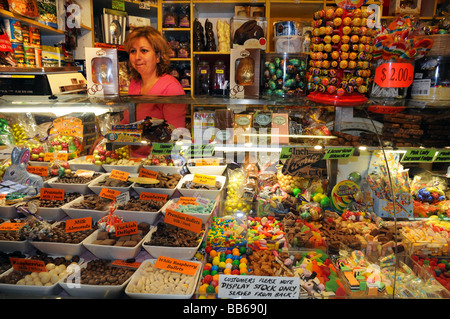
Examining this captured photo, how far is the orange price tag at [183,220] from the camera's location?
1888 mm

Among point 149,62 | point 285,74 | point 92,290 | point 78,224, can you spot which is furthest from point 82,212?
point 149,62

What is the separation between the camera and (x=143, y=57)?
3324mm

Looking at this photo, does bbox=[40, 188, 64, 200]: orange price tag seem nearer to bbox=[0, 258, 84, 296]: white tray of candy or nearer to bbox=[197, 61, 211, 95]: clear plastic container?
A: bbox=[0, 258, 84, 296]: white tray of candy

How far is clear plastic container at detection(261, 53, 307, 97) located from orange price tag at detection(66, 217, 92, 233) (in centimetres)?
149

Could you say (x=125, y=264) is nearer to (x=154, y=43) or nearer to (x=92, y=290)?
(x=92, y=290)

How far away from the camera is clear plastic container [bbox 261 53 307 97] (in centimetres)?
237

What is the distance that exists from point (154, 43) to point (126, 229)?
2.10 metres

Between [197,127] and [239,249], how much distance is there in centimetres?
87

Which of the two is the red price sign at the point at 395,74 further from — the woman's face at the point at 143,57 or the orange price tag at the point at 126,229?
the woman's face at the point at 143,57

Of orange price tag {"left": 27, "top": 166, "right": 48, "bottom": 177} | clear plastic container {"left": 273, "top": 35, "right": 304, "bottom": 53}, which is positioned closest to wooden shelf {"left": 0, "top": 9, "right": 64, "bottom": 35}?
orange price tag {"left": 27, "top": 166, "right": 48, "bottom": 177}

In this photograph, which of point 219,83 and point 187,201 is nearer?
point 187,201

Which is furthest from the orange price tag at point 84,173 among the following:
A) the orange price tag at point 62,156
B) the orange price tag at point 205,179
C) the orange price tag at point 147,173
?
the orange price tag at point 205,179

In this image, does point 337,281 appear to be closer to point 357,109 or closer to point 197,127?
point 357,109
